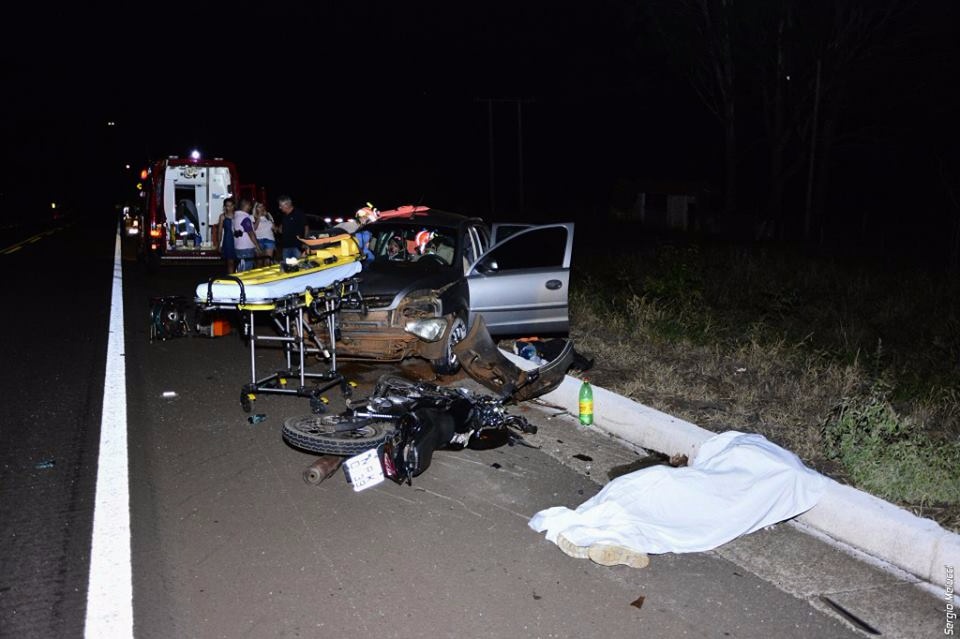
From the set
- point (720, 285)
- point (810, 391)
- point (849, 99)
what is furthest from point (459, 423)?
point (849, 99)

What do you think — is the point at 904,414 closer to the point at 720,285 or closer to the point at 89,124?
the point at 720,285

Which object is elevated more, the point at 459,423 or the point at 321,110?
the point at 321,110

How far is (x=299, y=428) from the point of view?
684cm

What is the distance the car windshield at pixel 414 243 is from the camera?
1062 centimetres

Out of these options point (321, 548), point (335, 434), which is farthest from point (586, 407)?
point (321, 548)

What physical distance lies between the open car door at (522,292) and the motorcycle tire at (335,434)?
3281 millimetres

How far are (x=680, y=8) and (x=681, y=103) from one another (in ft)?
63.7

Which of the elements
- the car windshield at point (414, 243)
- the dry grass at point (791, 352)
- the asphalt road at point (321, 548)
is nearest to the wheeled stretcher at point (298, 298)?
the asphalt road at point (321, 548)

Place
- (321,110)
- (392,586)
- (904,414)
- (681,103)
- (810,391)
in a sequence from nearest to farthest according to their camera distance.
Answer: (392,586) < (904,414) < (810,391) < (681,103) < (321,110)

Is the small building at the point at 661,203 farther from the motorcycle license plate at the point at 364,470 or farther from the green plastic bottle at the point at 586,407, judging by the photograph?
the motorcycle license plate at the point at 364,470

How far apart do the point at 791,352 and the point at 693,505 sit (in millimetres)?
4798

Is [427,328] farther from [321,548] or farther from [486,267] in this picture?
[321,548]

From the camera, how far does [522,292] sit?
400 inches

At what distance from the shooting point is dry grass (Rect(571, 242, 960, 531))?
6.70m
